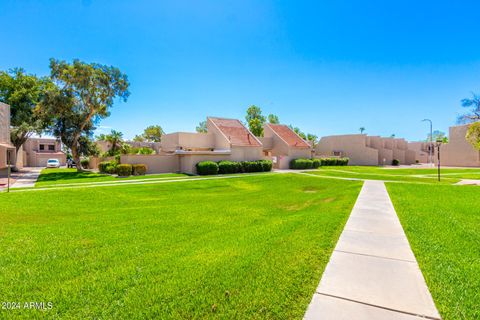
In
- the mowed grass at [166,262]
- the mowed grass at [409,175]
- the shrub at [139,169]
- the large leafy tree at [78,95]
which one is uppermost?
the large leafy tree at [78,95]

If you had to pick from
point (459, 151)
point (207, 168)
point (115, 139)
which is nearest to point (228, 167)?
point (207, 168)

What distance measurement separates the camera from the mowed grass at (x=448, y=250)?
9.74 feet

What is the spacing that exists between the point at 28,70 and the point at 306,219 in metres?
37.7

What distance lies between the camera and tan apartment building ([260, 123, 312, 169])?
3148 cm

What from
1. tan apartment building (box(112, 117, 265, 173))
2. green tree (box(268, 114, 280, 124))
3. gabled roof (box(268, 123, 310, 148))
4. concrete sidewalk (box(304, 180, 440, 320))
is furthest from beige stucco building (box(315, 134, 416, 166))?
concrete sidewalk (box(304, 180, 440, 320))

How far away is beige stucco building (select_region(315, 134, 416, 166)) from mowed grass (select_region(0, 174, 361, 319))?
125ft

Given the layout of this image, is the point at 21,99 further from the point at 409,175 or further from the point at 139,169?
the point at 409,175

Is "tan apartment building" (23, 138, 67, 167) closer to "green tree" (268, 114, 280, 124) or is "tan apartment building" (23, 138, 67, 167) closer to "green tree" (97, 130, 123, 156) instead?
"green tree" (97, 130, 123, 156)

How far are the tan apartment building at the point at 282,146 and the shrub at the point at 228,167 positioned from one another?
7770 millimetres

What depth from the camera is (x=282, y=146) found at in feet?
108

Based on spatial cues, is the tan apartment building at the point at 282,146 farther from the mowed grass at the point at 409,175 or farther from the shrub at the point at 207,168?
the shrub at the point at 207,168

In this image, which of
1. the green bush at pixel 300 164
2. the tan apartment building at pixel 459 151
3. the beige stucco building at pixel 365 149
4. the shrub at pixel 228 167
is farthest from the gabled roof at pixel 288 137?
the tan apartment building at pixel 459 151

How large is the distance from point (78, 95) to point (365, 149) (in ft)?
137

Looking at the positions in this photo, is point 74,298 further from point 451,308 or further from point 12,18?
point 12,18
